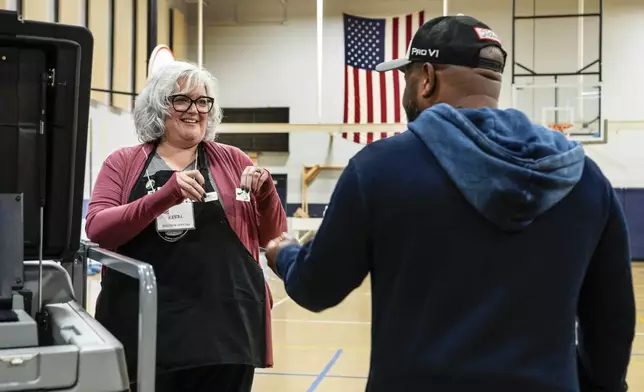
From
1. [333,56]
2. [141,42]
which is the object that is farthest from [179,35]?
[333,56]

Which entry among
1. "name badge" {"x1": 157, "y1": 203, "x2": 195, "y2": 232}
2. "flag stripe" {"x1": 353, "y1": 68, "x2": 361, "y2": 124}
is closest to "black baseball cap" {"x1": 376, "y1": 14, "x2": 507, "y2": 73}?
"name badge" {"x1": 157, "y1": 203, "x2": 195, "y2": 232}

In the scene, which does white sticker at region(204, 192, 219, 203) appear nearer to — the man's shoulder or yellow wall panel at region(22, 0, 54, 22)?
the man's shoulder

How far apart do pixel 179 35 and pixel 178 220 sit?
1345cm

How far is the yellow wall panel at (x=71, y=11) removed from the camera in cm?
1020

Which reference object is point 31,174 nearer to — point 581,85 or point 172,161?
point 172,161

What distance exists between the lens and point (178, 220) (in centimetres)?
194

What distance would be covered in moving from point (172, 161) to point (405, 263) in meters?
1.00

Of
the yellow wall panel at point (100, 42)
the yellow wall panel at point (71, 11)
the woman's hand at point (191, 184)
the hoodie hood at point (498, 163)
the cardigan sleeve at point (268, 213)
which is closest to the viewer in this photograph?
the hoodie hood at point (498, 163)

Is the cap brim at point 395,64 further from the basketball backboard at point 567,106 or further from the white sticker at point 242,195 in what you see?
the basketball backboard at point 567,106

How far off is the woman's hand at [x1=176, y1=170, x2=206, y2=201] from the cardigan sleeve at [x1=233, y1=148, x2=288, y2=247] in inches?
8.3

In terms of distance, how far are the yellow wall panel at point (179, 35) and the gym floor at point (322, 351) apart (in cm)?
721

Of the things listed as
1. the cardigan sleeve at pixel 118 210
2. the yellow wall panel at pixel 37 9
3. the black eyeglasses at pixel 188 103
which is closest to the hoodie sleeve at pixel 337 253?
the cardigan sleeve at pixel 118 210

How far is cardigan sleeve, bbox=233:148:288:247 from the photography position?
206 cm

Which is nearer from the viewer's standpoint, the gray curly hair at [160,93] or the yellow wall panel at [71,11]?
the gray curly hair at [160,93]
